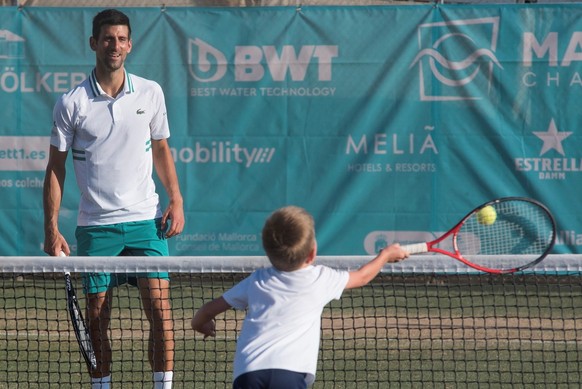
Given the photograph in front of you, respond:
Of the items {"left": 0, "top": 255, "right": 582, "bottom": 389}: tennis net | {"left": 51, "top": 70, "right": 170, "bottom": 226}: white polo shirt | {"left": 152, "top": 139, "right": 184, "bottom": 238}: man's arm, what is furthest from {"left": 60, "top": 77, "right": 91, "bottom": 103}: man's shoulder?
{"left": 0, "top": 255, "right": 582, "bottom": 389}: tennis net

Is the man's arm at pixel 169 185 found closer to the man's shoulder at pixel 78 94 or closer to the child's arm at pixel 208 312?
the man's shoulder at pixel 78 94

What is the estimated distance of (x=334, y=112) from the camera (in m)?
9.38

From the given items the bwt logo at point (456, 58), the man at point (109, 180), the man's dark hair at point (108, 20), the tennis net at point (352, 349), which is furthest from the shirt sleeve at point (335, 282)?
the bwt logo at point (456, 58)

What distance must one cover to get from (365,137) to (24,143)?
2846 mm

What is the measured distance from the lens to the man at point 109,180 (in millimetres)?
4902

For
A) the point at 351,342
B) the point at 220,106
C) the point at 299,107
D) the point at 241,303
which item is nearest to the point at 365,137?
the point at 299,107

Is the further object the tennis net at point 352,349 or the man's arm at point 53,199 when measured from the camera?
the man's arm at point 53,199

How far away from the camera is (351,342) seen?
703 cm

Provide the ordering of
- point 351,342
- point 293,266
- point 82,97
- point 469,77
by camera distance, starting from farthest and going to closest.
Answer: point 469,77
point 351,342
point 82,97
point 293,266

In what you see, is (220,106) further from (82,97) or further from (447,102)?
(82,97)

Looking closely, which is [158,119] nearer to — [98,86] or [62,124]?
[98,86]

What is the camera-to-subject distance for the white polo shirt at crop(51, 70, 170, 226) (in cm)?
492

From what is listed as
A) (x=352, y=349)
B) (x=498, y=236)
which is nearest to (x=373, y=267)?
(x=498, y=236)

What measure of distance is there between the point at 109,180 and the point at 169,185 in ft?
1.06
